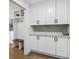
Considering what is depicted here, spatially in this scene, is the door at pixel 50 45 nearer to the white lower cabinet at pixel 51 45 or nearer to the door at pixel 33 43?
the white lower cabinet at pixel 51 45

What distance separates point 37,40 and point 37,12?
4.41 feet

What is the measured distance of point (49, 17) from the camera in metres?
3.27

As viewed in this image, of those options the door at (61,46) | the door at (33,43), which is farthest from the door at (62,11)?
the door at (33,43)

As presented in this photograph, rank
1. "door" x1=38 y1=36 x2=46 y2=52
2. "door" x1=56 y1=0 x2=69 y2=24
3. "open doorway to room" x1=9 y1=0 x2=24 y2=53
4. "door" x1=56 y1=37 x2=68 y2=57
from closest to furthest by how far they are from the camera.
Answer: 1. "door" x1=56 y1=37 x2=68 y2=57
2. "door" x1=56 y1=0 x2=69 y2=24
3. "door" x1=38 y1=36 x2=46 y2=52
4. "open doorway to room" x1=9 y1=0 x2=24 y2=53

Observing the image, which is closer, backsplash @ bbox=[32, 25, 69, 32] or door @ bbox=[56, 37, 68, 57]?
door @ bbox=[56, 37, 68, 57]

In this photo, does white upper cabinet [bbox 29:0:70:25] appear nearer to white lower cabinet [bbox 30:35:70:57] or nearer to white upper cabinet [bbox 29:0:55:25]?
white upper cabinet [bbox 29:0:55:25]

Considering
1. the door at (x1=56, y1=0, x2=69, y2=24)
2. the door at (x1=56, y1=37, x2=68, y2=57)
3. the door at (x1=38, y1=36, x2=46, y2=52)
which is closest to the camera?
the door at (x1=56, y1=37, x2=68, y2=57)

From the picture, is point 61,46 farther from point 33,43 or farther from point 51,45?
point 33,43

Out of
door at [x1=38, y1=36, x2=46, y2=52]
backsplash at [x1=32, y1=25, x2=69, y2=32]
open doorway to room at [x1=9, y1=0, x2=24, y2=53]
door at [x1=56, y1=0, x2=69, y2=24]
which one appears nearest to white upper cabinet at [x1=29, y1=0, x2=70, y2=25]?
door at [x1=56, y1=0, x2=69, y2=24]

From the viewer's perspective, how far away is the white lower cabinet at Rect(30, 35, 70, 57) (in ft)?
8.92
